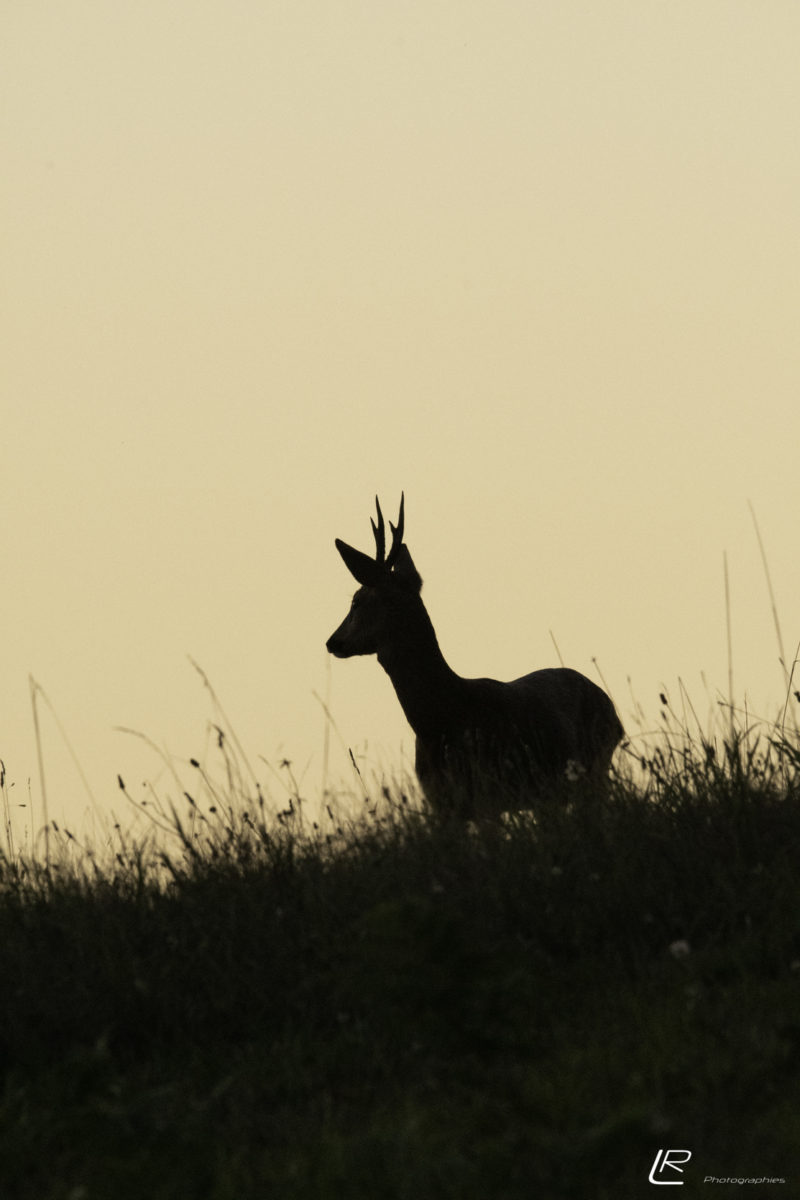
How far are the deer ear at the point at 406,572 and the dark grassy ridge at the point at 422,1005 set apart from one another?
2.77 meters

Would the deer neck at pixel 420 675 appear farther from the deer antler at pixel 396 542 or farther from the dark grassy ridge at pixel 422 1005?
the dark grassy ridge at pixel 422 1005

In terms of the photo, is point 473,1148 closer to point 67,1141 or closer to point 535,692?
point 67,1141

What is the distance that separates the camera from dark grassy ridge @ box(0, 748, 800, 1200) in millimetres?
4137

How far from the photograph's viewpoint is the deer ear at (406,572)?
1003 centimetres

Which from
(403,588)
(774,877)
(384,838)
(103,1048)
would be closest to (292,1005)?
(103,1048)

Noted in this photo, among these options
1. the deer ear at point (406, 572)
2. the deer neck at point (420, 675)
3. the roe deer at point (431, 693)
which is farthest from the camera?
Result: the deer ear at point (406, 572)

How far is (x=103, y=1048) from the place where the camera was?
15.8 ft

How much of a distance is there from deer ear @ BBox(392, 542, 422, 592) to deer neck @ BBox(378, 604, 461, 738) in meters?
0.21

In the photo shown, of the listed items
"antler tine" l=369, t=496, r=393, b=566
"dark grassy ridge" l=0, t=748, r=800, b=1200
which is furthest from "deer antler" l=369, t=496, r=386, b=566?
"dark grassy ridge" l=0, t=748, r=800, b=1200

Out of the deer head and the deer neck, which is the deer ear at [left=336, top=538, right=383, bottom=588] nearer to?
the deer head

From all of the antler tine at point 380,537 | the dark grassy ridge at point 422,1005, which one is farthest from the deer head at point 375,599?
the dark grassy ridge at point 422,1005

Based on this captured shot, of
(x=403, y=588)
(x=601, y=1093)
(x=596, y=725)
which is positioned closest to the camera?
(x=601, y=1093)

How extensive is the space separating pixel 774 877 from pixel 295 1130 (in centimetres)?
247

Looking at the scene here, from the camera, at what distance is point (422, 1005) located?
488 cm
